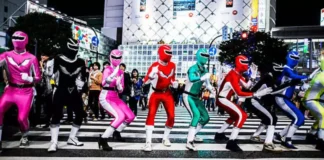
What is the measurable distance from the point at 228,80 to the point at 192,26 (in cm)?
7510

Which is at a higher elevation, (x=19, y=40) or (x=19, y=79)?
(x=19, y=40)

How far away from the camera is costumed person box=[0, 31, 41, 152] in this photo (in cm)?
509

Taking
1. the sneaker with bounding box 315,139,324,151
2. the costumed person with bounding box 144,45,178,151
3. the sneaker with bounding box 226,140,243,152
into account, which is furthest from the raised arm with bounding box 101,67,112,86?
the sneaker with bounding box 315,139,324,151

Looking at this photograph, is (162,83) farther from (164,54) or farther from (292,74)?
(292,74)

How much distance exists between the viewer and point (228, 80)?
606 cm

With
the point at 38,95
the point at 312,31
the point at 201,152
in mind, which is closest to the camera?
the point at 201,152

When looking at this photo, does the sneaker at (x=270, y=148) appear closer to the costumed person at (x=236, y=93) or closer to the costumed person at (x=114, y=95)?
the costumed person at (x=236, y=93)

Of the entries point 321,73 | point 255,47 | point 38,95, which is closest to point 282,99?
point 321,73

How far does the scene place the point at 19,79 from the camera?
205 inches

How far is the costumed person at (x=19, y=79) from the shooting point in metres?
5.09

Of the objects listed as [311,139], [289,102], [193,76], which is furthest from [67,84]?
[311,139]

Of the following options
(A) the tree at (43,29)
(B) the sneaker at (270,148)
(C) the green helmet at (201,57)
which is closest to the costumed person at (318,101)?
(B) the sneaker at (270,148)

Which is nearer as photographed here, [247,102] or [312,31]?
[247,102]

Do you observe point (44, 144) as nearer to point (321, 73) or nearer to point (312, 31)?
point (321, 73)
